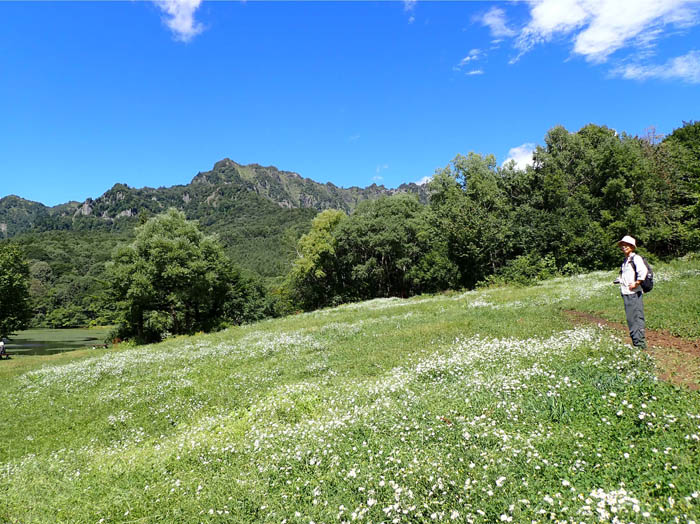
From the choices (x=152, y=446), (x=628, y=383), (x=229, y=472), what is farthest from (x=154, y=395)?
(x=628, y=383)

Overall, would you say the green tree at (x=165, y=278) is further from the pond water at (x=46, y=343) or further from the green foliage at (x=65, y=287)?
the green foliage at (x=65, y=287)

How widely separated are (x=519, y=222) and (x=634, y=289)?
41.4 meters

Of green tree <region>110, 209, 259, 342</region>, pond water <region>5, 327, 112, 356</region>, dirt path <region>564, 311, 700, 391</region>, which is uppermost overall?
green tree <region>110, 209, 259, 342</region>

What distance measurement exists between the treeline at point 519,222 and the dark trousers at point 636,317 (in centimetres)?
3006

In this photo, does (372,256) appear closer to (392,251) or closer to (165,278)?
(392,251)

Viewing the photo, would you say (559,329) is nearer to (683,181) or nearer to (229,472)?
(229,472)

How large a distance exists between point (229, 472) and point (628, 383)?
29.5 ft

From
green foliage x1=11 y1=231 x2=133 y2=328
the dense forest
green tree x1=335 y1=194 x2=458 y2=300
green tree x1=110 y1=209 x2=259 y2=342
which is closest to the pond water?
the dense forest

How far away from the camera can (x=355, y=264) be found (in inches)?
2488

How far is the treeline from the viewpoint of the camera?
141ft

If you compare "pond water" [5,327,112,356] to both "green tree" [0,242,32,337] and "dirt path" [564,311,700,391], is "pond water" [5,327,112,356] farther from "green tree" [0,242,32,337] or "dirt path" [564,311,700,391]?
"dirt path" [564,311,700,391]

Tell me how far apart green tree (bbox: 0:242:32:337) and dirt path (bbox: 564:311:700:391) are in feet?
228

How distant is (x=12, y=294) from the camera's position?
5278 cm

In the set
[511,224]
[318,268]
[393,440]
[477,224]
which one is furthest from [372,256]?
[393,440]
